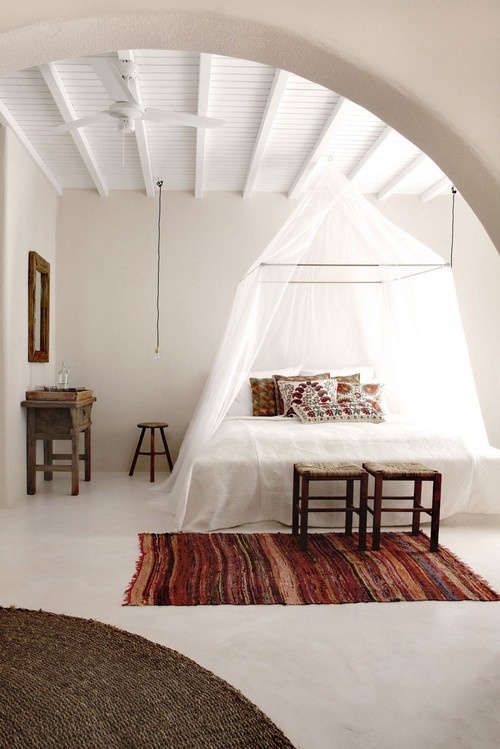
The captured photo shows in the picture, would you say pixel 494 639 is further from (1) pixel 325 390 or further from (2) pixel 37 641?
(1) pixel 325 390

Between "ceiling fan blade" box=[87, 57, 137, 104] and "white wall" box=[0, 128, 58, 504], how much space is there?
1393 millimetres

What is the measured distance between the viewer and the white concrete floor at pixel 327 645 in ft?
7.27

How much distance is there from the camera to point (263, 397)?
589 centimetres

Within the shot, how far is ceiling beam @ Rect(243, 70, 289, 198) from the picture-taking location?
13.1ft

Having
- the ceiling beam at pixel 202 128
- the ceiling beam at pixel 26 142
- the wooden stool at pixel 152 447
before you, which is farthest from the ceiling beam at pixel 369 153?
the wooden stool at pixel 152 447

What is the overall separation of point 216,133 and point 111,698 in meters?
3.90

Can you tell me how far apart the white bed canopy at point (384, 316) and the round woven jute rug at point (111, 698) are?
6.09 feet

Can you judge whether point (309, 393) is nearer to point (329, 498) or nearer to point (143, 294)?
point (329, 498)

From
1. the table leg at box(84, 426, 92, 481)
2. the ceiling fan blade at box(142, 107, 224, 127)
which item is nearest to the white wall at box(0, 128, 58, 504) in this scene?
the table leg at box(84, 426, 92, 481)

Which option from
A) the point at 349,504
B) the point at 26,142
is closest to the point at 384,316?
the point at 349,504

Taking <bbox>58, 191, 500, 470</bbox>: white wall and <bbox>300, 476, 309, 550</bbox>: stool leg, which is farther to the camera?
<bbox>58, 191, 500, 470</bbox>: white wall

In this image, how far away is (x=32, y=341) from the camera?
5.65 meters

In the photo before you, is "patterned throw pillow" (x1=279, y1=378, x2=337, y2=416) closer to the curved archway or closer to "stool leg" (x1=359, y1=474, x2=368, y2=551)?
"stool leg" (x1=359, y1=474, x2=368, y2=551)

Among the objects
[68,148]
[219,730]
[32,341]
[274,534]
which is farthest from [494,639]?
[68,148]
